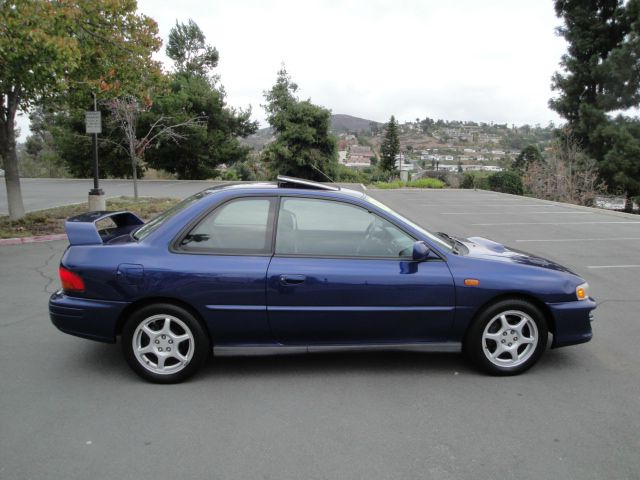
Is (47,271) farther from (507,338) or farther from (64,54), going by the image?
(507,338)

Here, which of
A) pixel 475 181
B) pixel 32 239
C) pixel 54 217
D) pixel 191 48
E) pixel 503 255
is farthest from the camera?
pixel 191 48

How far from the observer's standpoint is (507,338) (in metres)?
4.13

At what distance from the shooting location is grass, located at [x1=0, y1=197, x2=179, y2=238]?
420 inches

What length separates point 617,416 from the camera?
3520 millimetres

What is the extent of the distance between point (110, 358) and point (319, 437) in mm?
2203

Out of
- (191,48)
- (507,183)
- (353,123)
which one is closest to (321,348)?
(507,183)

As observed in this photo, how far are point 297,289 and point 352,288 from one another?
42 cm

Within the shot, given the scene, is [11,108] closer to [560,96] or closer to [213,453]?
[213,453]

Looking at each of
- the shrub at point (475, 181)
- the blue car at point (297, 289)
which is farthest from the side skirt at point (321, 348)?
the shrub at point (475, 181)

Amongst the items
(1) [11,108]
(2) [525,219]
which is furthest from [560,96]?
(1) [11,108]

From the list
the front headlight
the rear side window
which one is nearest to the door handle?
the rear side window

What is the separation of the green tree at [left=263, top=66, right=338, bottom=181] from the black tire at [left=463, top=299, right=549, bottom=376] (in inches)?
999

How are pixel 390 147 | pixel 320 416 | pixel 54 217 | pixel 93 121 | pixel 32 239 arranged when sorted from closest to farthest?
1. pixel 320 416
2. pixel 32 239
3. pixel 93 121
4. pixel 54 217
5. pixel 390 147

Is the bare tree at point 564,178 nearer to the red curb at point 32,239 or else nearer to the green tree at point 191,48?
the red curb at point 32,239
